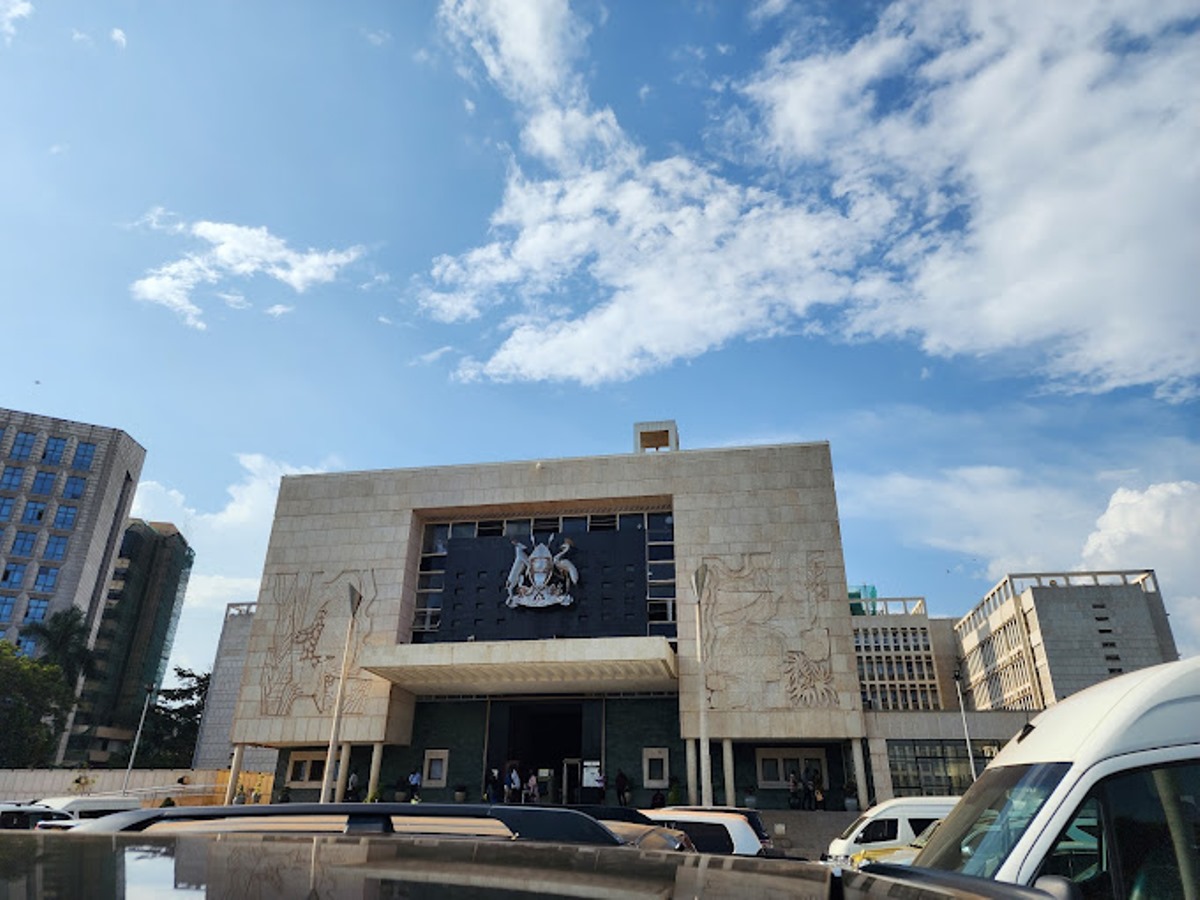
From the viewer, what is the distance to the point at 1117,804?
403 centimetres

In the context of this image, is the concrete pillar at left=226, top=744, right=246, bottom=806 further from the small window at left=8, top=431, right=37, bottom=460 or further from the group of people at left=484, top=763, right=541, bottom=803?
the small window at left=8, top=431, right=37, bottom=460

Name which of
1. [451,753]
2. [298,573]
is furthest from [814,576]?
[298,573]

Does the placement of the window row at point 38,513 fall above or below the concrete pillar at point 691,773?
above

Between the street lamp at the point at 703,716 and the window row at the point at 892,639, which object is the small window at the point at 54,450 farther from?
the window row at the point at 892,639

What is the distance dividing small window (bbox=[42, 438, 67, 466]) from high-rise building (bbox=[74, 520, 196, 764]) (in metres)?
13.5

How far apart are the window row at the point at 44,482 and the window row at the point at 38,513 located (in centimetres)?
95

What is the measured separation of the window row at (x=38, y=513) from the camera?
209 feet

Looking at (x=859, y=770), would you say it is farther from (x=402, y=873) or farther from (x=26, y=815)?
(x=402, y=873)

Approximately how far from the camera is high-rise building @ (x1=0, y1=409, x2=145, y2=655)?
203 feet

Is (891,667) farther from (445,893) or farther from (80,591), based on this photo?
(445,893)

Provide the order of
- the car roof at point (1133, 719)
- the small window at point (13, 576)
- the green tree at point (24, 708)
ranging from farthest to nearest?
1. the small window at point (13, 576)
2. the green tree at point (24, 708)
3. the car roof at point (1133, 719)

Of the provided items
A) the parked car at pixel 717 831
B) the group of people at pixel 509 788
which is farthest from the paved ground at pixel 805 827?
the parked car at pixel 717 831

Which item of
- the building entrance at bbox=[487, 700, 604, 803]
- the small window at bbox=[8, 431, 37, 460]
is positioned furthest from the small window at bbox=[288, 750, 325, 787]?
the small window at bbox=[8, 431, 37, 460]

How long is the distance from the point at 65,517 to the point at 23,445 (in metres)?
8.01
